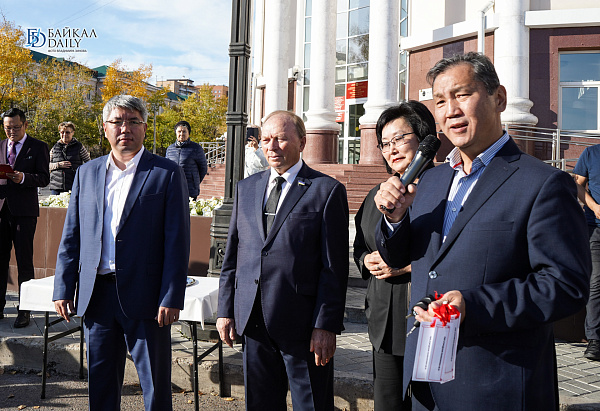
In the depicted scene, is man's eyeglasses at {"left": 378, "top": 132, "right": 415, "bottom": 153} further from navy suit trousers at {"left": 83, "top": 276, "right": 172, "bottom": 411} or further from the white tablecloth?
the white tablecloth

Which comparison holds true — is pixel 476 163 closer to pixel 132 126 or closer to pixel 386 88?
pixel 132 126

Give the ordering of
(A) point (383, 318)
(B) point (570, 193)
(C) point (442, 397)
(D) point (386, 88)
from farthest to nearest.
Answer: (D) point (386, 88)
(A) point (383, 318)
(C) point (442, 397)
(B) point (570, 193)

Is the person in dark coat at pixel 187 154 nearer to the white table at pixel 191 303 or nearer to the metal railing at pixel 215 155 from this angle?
the white table at pixel 191 303

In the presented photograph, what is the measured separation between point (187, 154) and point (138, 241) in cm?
641

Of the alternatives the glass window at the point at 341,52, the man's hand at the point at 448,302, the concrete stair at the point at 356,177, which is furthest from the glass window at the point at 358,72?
the man's hand at the point at 448,302

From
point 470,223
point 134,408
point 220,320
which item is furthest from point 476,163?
point 134,408

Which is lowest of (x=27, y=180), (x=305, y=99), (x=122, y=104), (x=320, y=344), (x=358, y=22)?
(x=320, y=344)

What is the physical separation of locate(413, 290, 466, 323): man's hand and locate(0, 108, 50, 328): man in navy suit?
5.49m

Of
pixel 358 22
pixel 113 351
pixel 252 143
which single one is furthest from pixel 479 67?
pixel 358 22

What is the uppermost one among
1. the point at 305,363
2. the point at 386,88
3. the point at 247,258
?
the point at 386,88

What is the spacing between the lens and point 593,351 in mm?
5094

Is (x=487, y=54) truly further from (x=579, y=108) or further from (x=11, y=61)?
(x=11, y=61)

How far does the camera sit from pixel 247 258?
312cm

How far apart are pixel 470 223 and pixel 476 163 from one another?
0.27 meters
